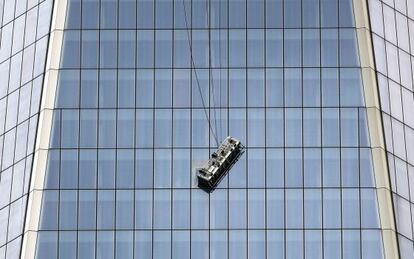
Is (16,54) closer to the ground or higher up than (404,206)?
higher up

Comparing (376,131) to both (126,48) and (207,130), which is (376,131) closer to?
(207,130)

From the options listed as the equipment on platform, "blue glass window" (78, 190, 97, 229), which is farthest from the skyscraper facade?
the equipment on platform

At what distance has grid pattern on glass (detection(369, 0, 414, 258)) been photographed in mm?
189625

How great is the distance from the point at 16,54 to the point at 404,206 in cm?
4031

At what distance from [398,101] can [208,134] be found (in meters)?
18.2

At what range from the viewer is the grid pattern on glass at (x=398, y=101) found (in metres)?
190

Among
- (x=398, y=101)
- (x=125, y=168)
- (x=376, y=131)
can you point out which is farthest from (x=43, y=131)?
(x=398, y=101)

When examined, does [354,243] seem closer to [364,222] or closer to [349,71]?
[364,222]

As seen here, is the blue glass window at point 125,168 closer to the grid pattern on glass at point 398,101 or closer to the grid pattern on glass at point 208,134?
the grid pattern on glass at point 208,134

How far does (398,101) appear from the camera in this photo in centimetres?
19425

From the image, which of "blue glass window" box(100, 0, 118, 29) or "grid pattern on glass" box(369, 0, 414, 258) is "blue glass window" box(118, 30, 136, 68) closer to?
"blue glass window" box(100, 0, 118, 29)

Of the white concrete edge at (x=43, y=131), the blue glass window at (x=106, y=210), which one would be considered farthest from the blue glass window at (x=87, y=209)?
the white concrete edge at (x=43, y=131)

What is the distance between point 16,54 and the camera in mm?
199500

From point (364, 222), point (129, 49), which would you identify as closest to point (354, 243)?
point (364, 222)
